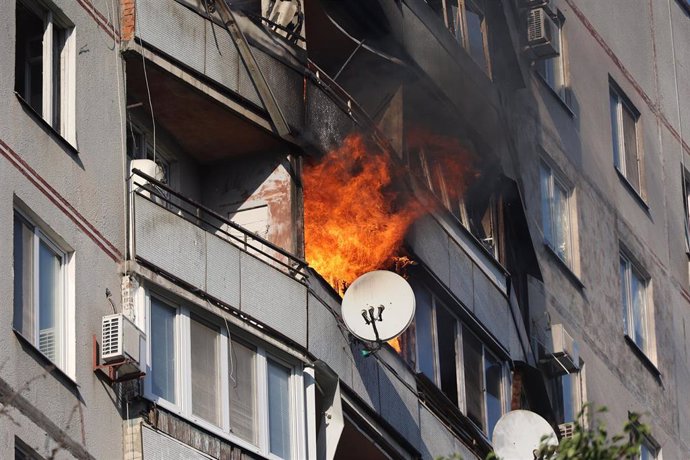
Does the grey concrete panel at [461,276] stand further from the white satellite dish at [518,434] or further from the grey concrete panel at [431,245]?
the white satellite dish at [518,434]

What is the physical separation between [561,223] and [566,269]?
1.20m

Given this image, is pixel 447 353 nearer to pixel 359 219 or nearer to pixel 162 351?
pixel 359 219

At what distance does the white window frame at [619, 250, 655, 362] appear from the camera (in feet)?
115

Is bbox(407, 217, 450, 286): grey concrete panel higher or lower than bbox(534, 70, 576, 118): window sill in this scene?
lower

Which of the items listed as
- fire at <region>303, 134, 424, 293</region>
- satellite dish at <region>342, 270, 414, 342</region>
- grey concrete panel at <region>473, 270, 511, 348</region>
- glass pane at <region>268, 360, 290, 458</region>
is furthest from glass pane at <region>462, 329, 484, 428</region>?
glass pane at <region>268, 360, 290, 458</region>

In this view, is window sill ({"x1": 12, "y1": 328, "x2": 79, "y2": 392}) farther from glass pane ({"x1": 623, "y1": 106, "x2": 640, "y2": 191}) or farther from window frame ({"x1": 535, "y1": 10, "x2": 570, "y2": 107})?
glass pane ({"x1": 623, "y1": 106, "x2": 640, "y2": 191})

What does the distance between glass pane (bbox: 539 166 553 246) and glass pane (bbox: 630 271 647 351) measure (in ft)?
10.6

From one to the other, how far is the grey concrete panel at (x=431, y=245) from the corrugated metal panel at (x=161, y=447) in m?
6.29

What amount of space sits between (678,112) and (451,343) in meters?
15.0

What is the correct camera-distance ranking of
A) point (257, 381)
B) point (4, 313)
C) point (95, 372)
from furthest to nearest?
point (257, 381), point (95, 372), point (4, 313)

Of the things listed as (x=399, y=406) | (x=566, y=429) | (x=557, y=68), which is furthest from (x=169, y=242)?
(x=557, y=68)

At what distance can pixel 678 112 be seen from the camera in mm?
39562

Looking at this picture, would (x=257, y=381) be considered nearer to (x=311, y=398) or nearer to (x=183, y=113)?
(x=311, y=398)

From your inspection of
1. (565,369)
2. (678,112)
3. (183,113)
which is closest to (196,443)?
(183,113)
